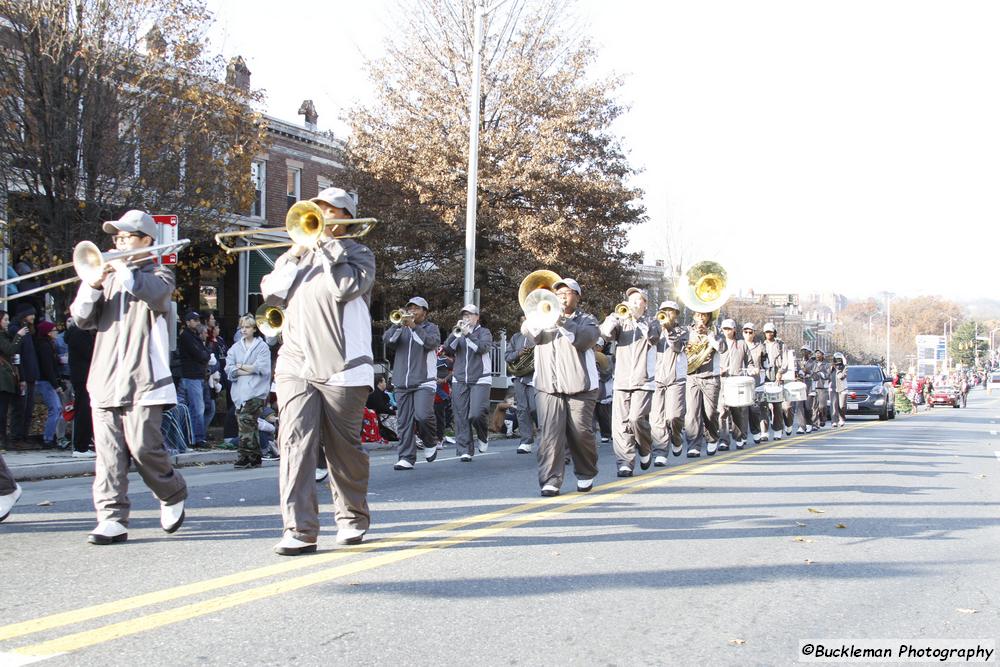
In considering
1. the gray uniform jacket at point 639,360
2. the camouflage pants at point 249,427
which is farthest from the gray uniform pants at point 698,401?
the camouflage pants at point 249,427

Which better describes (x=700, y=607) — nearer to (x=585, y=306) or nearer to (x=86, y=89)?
(x=86, y=89)

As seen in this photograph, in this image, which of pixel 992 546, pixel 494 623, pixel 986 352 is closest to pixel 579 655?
pixel 494 623

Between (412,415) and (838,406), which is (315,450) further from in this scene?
(838,406)

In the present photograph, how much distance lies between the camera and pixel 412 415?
41.1 ft

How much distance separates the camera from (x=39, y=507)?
8.41m

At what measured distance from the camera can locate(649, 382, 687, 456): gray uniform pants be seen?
43.7ft

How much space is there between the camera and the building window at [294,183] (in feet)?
109

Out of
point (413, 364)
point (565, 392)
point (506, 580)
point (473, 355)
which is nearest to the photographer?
point (506, 580)

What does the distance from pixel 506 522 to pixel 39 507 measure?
377cm

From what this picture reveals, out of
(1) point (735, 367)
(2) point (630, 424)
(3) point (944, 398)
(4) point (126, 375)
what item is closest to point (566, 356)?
(2) point (630, 424)

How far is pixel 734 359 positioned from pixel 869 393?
18.1m

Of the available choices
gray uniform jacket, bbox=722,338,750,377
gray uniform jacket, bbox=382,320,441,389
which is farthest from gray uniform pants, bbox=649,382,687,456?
gray uniform jacket, bbox=722,338,750,377

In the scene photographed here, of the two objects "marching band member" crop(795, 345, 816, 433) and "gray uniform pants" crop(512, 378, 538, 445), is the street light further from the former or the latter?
"marching band member" crop(795, 345, 816, 433)

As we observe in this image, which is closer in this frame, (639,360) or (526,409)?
(639,360)
